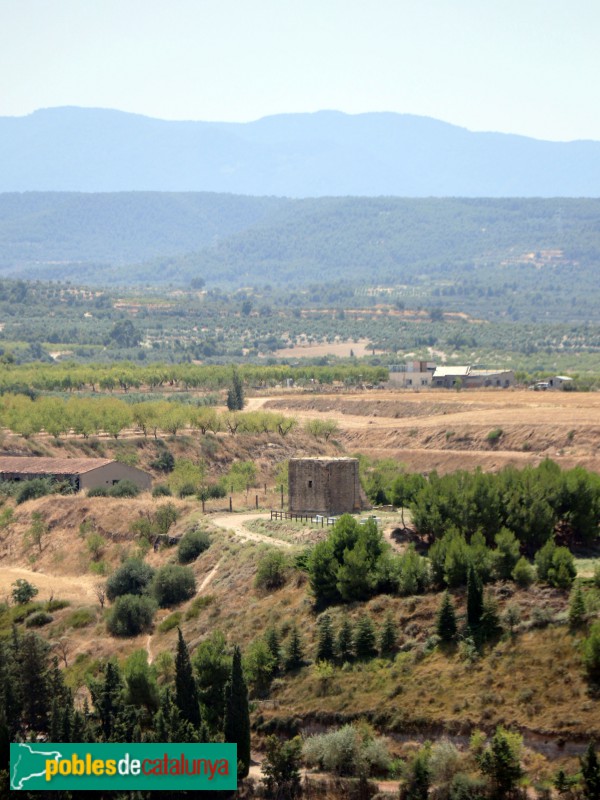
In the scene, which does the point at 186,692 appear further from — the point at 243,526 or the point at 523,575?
the point at 243,526

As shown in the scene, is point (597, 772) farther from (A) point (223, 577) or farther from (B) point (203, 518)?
(B) point (203, 518)

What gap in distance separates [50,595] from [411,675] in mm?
22960

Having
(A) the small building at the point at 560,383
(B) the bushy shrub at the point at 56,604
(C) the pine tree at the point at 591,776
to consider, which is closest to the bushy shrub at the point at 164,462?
(B) the bushy shrub at the point at 56,604

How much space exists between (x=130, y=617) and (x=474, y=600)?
15921 millimetres

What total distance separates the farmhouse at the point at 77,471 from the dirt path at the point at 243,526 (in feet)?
47.2

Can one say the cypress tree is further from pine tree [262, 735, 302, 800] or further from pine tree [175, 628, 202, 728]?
pine tree [262, 735, 302, 800]

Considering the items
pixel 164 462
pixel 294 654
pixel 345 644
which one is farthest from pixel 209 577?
pixel 164 462

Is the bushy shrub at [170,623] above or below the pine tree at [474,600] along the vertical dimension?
below

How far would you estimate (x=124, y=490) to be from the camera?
279ft

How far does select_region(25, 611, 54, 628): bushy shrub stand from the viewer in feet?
209

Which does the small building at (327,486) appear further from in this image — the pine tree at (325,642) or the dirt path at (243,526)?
the pine tree at (325,642)

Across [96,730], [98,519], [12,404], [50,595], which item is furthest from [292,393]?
[96,730]

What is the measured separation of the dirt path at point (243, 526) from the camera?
6681 cm

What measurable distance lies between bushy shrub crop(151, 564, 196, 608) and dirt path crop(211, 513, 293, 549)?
3.62 meters
